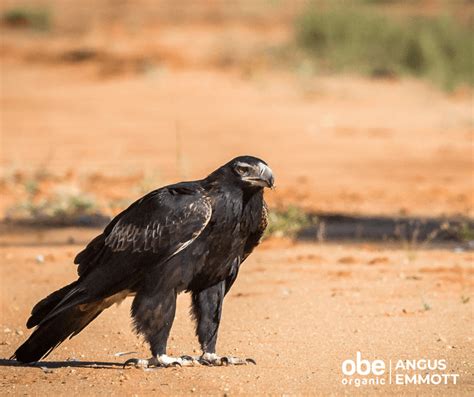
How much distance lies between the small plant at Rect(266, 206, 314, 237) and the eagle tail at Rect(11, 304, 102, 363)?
13.7 feet

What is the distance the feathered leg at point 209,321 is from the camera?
6.67 meters

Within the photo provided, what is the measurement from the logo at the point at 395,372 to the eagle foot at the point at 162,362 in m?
0.88

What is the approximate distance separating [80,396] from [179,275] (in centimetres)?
82

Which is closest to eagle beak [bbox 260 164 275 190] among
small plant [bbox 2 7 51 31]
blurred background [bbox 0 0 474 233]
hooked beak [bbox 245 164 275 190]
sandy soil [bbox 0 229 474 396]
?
hooked beak [bbox 245 164 275 190]

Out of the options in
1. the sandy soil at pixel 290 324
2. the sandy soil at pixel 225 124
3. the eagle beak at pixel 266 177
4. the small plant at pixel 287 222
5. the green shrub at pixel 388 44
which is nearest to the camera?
the eagle beak at pixel 266 177

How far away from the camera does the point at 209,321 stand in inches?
263

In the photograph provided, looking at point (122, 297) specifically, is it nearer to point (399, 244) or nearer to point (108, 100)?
point (399, 244)

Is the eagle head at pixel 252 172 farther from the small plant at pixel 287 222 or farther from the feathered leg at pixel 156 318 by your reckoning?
the small plant at pixel 287 222

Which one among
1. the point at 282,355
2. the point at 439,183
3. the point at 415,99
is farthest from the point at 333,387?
the point at 415,99

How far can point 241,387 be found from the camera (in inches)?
245

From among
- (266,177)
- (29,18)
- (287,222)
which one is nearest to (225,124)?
(287,222)

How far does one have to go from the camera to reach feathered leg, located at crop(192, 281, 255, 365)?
6.67m

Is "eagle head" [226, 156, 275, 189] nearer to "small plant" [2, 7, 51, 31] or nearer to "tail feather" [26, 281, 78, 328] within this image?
"tail feather" [26, 281, 78, 328]

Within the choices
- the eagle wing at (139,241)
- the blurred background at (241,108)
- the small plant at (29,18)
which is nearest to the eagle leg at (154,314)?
the eagle wing at (139,241)
